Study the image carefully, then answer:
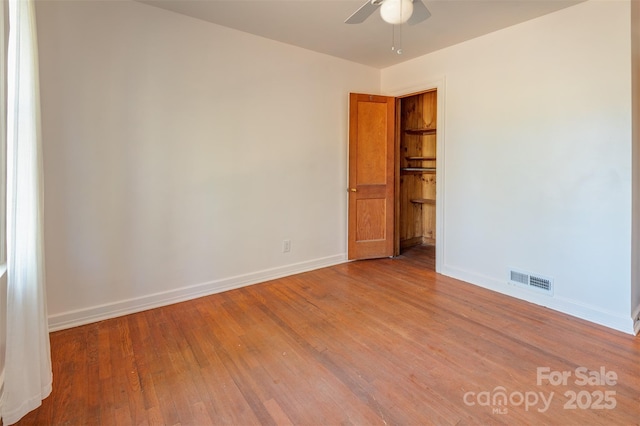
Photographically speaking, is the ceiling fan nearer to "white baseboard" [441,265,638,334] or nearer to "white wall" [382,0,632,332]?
"white wall" [382,0,632,332]

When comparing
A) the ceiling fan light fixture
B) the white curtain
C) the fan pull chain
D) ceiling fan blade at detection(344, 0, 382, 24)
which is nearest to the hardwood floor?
the white curtain

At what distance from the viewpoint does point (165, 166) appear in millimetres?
2928

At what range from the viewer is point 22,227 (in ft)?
4.91

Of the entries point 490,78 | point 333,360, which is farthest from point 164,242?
point 490,78

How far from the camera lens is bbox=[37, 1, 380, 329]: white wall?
2.51 metres

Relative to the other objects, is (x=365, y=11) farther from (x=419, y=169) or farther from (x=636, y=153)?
(x=419, y=169)

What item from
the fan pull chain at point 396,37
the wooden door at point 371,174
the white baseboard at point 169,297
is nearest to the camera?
the white baseboard at point 169,297

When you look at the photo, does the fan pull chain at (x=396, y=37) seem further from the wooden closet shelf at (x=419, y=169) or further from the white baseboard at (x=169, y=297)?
the white baseboard at (x=169, y=297)

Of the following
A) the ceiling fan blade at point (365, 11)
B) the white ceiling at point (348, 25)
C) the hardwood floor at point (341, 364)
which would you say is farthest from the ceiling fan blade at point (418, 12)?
the hardwood floor at point (341, 364)

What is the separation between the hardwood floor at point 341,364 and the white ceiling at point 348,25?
8.21ft

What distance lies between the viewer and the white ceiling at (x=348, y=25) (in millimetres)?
2682

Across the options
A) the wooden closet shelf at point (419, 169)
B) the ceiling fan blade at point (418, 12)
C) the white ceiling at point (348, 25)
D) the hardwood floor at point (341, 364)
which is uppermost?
the white ceiling at point (348, 25)

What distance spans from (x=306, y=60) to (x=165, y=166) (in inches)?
76.8

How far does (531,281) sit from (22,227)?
12.0 feet
